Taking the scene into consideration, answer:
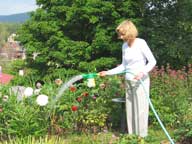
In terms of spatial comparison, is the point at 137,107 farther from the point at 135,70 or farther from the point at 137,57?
the point at 137,57

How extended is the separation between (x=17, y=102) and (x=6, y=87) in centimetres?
45

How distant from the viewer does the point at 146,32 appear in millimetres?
13461

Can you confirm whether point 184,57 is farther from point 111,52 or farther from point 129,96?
point 129,96

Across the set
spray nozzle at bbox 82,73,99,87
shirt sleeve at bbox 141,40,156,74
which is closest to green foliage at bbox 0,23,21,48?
spray nozzle at bbox 82,73,99,87

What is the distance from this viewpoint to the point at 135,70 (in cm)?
584

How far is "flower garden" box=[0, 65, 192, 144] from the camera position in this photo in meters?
6.33

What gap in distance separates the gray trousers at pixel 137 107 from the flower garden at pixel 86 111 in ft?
0.50

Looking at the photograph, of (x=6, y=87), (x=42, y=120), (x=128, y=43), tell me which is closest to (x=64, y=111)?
(x=42, y=120)

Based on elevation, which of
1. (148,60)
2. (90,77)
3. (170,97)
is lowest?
(170,97)

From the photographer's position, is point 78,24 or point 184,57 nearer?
point 184,57

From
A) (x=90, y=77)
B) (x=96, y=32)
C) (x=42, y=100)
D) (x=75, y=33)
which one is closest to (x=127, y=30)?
(x=90, y=77)

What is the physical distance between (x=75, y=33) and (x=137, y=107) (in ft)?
30.2

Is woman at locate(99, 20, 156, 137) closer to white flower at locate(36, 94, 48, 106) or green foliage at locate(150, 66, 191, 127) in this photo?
white flower at locate(36, 94, 48, 106)

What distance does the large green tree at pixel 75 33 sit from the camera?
13.9m
